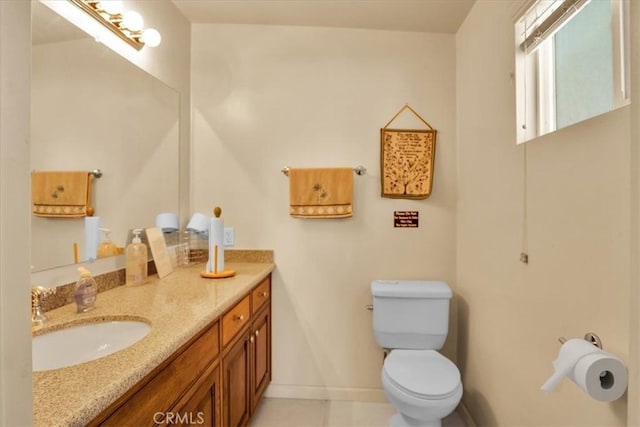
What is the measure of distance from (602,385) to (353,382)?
1.49 m

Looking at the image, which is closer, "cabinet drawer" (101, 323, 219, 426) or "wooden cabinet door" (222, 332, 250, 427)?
"cabinet drawer" (101, 323, 219, 426)

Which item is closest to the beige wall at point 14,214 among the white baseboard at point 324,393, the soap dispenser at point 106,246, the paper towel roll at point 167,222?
the soap dispenser at point 106,246

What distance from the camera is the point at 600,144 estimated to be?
0.91 metres

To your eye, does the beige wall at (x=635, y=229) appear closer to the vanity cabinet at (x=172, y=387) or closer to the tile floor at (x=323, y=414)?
the vanity cabinet at (x=172, y=387)

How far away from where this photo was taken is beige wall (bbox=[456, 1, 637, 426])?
88 cm

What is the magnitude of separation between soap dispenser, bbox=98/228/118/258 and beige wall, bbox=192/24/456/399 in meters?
Answer: 0.74

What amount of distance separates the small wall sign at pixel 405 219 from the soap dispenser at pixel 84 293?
1603 mm

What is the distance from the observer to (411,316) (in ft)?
5.98

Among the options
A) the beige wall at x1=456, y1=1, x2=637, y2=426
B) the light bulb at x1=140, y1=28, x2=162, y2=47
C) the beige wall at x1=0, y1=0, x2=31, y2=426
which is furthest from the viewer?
the light bulb at x1=140, y1=28, x2=162, y2=47

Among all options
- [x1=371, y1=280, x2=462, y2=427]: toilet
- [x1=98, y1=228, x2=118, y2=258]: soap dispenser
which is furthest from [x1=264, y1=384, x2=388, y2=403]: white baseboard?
[x1=98, y1=228, x2=118, y2=258]: soap dispenser

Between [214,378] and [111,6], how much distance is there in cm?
164

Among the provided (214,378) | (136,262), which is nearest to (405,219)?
(214,378)

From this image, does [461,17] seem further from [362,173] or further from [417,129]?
[362,173]

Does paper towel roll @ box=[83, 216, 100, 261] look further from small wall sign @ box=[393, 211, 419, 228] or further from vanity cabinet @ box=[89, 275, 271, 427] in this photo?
small wall sign @ box=[393, 211, 419, 228]
